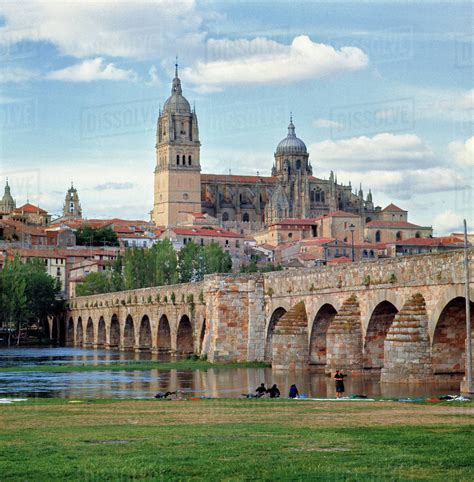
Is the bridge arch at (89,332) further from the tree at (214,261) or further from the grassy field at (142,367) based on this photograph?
the grassy field at (142,367)

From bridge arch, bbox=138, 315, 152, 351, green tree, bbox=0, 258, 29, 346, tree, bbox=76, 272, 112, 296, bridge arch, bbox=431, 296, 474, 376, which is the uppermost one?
tree, bbox=76, 272, 112, 296

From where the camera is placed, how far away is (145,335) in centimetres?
9062

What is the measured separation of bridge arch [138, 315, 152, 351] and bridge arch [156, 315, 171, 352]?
643cm

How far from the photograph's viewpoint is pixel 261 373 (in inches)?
2051

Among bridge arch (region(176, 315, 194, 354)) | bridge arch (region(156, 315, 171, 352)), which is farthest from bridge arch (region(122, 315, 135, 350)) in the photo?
bridge arch (region(176, 315, 194, 354))

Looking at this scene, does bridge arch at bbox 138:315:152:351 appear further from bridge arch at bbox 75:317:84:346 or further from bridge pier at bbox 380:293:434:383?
bridge pier at bbox 380:293:434:383

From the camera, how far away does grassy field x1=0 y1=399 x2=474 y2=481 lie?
17.1 meters

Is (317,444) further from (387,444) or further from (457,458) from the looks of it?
(457,458)

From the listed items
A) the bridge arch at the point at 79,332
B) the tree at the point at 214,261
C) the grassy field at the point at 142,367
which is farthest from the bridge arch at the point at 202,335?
the tree at the point at 214,261

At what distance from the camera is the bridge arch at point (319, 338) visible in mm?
53000

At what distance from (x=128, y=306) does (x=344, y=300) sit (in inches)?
1845

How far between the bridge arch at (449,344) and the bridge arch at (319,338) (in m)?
12.4

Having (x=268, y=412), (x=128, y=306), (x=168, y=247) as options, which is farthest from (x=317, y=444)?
(x=168, y=247)

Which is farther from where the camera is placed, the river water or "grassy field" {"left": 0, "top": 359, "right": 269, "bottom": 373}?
"grassy field" {"left": 0, "top": 359, "right": 269, "bottom": 373}
